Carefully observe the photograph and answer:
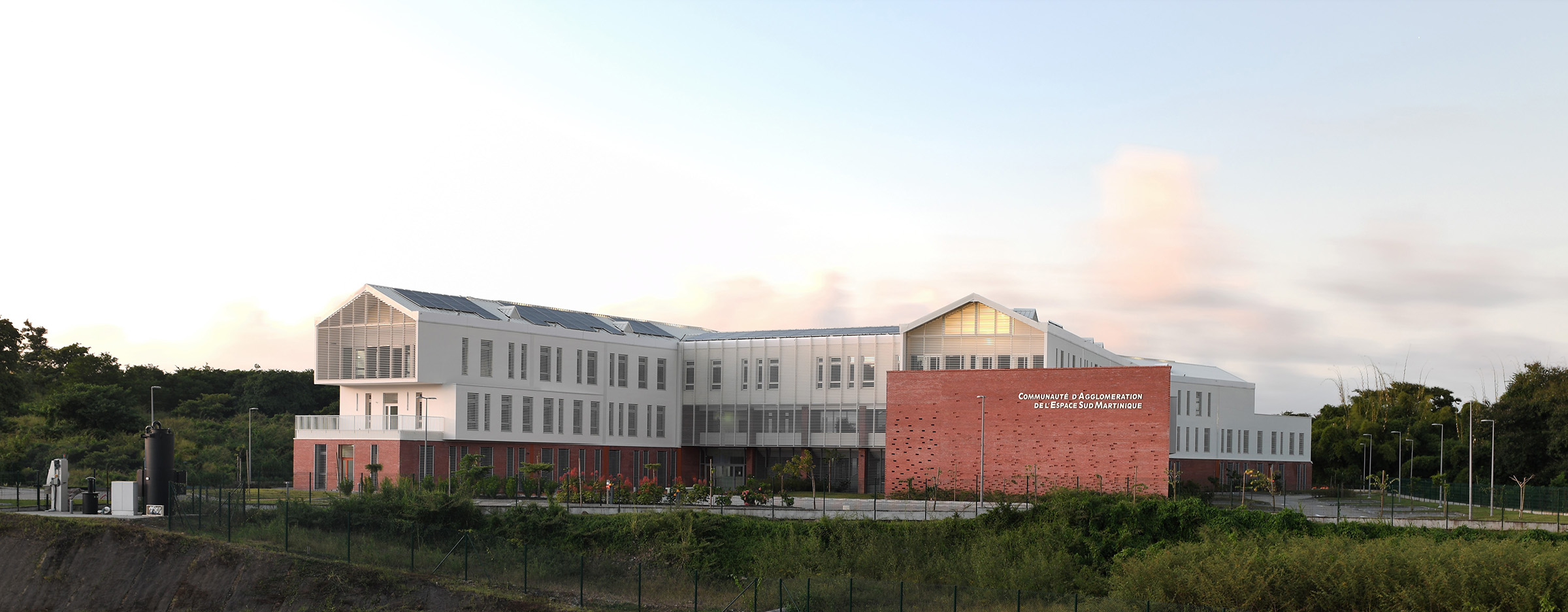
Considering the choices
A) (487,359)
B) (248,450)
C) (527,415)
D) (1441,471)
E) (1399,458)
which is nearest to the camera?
(487,359)

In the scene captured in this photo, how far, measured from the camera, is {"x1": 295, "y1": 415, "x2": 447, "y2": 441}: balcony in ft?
209

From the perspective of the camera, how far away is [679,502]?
2222 inches

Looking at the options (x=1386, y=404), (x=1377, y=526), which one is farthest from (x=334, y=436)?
(x=1386, y=404)

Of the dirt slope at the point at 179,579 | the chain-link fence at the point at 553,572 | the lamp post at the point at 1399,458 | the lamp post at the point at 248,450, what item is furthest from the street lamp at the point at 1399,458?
the dirt slope at the point at 179,579

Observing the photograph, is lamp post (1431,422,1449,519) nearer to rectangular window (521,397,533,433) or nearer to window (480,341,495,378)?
rectangular window (521,397,533,433)

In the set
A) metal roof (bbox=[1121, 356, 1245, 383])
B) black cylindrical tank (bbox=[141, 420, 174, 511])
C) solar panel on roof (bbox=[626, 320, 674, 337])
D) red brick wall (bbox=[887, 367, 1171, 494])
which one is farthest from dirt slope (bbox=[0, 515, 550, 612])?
metal roof (bbox=[1121, 356, 1245, 383])

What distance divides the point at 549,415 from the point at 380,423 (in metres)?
10.3

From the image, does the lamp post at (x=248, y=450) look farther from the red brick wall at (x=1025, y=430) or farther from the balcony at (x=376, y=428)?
the red brick wall at (x=1025, y=430)

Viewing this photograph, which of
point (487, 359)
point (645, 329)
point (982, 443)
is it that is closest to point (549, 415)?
point (487, 359)

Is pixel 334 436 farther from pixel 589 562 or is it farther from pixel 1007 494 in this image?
pixel 1007 494

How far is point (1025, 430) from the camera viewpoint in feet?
213

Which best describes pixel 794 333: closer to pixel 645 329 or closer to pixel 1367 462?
pixel 645 329

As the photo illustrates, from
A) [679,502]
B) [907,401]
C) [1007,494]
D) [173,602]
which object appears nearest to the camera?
[173,602]

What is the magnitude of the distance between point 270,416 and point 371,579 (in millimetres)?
71748
